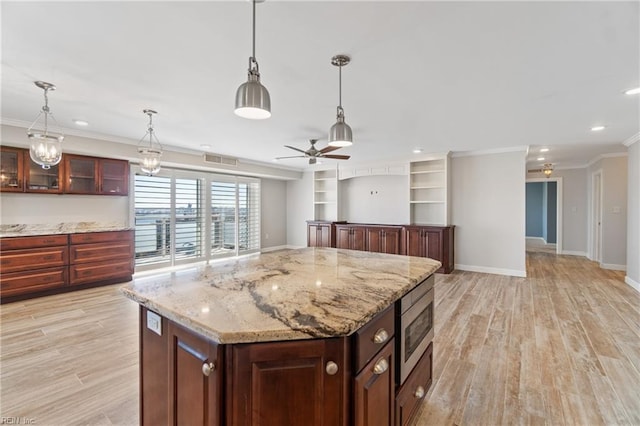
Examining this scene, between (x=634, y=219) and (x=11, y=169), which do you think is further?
(x=634, y=219)

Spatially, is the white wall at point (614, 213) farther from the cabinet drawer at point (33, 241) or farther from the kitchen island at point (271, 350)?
the cabinet drawer at point (33, 241)

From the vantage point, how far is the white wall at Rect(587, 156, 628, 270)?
19.5 feet

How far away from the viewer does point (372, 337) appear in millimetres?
1213

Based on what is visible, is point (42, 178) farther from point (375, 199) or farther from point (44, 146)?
point (375, 199)

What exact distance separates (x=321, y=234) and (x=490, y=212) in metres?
3.80

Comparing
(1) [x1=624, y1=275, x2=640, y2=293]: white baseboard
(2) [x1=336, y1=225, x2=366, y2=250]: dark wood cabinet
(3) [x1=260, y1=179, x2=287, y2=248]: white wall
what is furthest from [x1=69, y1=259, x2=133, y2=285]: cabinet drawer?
(1) [x1=624, y1=275, x2=640, y2=293]: white baseboard

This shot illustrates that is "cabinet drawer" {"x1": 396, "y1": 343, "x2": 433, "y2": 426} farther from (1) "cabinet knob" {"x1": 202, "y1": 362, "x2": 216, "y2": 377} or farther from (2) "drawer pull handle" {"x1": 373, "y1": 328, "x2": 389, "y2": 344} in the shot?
(1) "cabinet knob" {"x1": 202, "y1": 362, "x2": 216, "y2": 377}

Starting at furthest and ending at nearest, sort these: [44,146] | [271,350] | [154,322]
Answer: [44,146], [154,322], [271,350]

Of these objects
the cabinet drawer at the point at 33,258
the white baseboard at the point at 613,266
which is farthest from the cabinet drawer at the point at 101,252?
the white baseboard at the point at 613,266

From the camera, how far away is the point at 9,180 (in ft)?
13.2

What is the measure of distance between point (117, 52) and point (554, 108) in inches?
→ 169

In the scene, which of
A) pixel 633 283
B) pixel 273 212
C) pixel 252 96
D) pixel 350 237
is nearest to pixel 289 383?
pixel 252 96

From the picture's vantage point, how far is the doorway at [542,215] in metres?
9.84

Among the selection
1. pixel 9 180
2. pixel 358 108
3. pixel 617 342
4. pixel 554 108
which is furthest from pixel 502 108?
pixel 9 180
